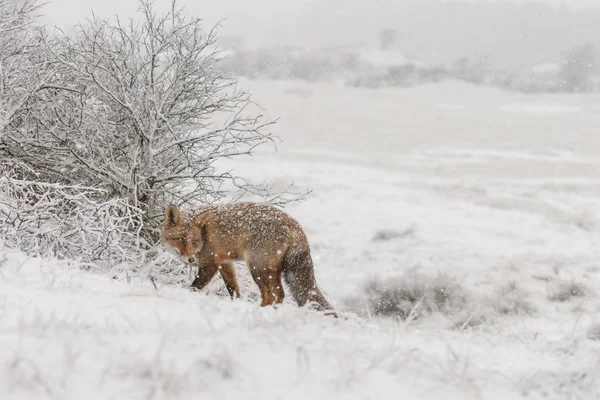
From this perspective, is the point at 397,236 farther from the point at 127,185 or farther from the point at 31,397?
the point at 31,397

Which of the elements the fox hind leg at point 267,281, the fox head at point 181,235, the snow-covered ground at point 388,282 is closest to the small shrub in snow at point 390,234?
the snow-covered ground at point 388,282

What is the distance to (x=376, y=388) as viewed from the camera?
2.10 m

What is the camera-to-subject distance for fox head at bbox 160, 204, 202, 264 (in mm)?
6742

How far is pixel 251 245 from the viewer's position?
6453 mm

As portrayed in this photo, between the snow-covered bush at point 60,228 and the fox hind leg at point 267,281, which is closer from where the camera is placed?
the fox hind leg at point 267,281

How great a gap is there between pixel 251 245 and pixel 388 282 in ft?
33.3

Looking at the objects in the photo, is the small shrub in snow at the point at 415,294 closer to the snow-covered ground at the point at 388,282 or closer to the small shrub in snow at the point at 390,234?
the snow-covered ground at the point at 388,282

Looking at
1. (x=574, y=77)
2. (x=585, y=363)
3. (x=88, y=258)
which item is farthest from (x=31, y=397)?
(x=574, y=77)

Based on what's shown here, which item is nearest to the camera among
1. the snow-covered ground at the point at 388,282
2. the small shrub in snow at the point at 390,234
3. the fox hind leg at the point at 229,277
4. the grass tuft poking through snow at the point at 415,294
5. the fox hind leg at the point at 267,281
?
the snow-covered ground at the point at 388,282

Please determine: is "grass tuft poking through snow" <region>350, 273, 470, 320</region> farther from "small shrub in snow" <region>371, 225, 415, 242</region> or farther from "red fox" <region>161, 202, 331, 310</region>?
"red fox" <region>161, 202, 331, 310</region>

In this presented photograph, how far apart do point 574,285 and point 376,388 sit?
607 inches

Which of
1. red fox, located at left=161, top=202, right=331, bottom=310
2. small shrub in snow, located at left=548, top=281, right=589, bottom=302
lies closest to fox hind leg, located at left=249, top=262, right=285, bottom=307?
red fox, located at left=161, top=202, right=331, bottom=310

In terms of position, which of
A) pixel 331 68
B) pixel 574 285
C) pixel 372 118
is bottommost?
pixel 574 285

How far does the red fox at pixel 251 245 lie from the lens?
20.9 ft
